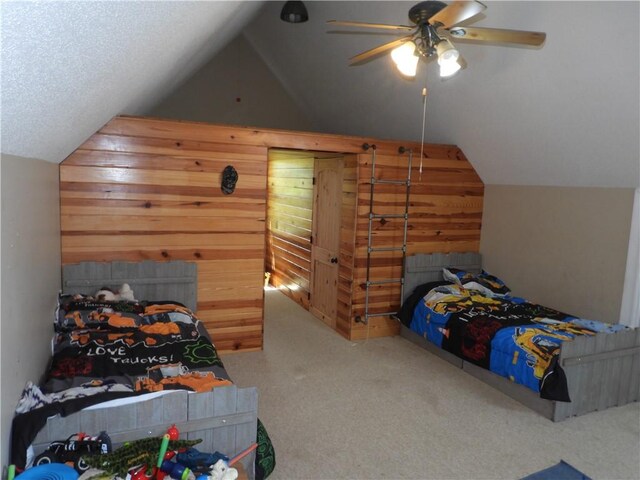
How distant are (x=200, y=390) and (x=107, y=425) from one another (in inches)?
17.8

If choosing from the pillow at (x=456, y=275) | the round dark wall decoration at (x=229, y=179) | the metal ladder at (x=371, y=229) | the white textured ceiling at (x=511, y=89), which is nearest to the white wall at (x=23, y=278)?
the round dark wall decoration at (x=229, y=179)

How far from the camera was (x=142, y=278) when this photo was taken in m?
4.04

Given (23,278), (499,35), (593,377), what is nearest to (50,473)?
(23,278)

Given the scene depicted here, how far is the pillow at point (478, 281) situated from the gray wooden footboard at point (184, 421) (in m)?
3.21

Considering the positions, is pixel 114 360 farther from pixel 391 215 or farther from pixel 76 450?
pixel 391 215

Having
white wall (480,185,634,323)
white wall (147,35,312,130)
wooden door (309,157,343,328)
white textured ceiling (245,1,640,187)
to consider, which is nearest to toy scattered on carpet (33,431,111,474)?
white textured ceiling (245,1,640,187)

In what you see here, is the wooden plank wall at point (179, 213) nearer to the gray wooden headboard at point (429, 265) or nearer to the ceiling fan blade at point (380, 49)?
the ceiling fan blade at point (380, 49)

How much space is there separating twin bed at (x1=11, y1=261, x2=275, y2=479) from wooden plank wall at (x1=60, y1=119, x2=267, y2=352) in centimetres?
39

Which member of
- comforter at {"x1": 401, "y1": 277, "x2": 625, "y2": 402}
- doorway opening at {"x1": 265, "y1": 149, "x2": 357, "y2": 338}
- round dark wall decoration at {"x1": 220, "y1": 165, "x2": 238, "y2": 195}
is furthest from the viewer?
doorway opening at {"x1": 265, "y1": 149, "x2": 357, "y2": 338}

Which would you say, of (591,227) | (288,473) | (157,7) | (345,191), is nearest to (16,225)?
(157,7)

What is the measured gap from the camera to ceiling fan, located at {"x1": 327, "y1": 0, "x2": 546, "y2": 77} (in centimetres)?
232

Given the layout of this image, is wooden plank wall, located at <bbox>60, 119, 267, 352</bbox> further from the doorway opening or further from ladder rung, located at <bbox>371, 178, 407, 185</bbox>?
ladder rung, located at <bbox>371, 178, 407, 185</bbox>

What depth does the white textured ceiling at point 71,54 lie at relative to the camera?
3.27ft

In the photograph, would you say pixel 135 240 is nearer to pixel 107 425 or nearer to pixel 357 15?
pixel 107 425
